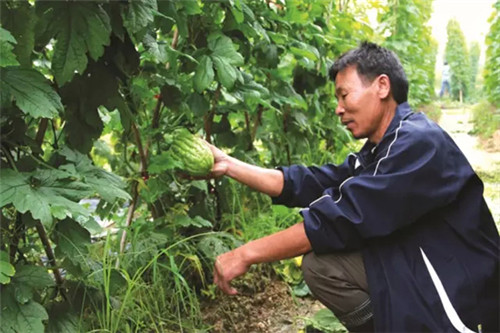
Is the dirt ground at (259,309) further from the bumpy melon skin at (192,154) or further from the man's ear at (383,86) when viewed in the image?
the man's ear at (383,86)

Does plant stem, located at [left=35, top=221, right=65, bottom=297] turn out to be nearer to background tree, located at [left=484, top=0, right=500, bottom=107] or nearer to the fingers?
the fingers

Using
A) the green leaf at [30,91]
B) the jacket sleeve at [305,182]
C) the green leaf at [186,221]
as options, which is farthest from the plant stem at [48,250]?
the jacket sleeve at [305,182]

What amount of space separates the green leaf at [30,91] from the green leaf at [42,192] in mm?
195

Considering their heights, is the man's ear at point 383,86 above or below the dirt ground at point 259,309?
above

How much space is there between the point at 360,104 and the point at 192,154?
73cm

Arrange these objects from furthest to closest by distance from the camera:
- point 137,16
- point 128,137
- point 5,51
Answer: point 128,137
point 137,16
point 5,51

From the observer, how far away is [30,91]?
1.68m

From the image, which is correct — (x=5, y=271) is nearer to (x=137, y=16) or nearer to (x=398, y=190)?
(x=137, y=16)

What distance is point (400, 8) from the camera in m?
9.69

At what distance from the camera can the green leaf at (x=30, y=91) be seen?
64.7 inches

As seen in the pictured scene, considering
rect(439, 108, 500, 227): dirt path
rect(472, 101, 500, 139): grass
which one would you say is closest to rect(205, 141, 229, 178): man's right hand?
rect(439, 108, 500, 227): dirt path

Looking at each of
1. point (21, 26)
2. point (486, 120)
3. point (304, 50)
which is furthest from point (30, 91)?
point (486, 120)

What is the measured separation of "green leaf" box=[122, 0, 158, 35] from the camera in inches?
72.1

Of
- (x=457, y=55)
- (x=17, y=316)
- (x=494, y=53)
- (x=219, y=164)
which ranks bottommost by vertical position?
(x=457, y=55)
